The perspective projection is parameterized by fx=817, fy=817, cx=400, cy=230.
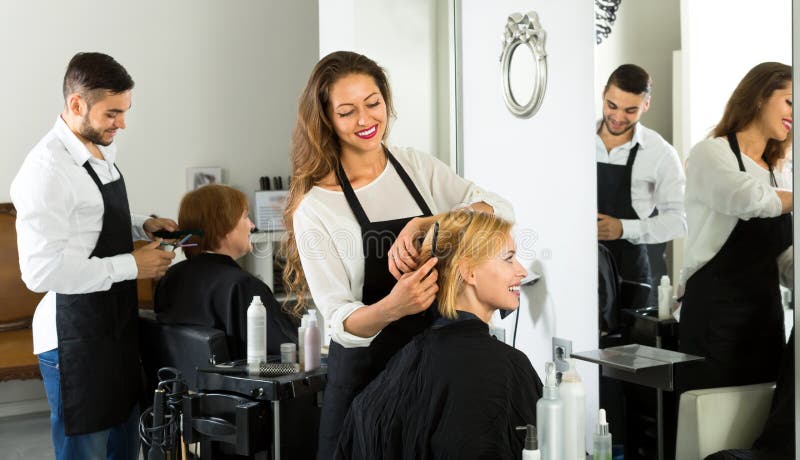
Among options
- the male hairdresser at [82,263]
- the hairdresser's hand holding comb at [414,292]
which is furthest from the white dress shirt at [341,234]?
the male hairdresser at [82,263]

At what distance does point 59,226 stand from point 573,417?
179cm

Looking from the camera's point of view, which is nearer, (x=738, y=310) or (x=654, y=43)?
(x=738, y=310)

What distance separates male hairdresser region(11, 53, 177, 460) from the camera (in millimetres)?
2631

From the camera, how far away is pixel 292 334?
296cm

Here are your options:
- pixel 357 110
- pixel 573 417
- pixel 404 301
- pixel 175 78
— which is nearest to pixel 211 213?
pixel 357 110

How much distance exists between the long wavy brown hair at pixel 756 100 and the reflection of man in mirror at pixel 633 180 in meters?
0.19

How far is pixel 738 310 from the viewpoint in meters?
2.00

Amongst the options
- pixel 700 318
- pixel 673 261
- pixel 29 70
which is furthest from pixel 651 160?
pixel 29 70

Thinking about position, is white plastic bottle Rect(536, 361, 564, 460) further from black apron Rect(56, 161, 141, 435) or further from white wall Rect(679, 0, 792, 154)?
black apron Rect(56, 161, 141, 435)

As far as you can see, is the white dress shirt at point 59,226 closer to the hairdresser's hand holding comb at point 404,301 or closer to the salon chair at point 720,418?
the hairdresser's hand holding comb at point 404,301

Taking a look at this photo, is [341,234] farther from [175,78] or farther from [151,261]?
[175,78]

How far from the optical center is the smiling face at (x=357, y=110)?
6.56 ft

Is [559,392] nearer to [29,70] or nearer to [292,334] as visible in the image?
[292,334]

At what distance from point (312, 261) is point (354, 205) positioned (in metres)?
0.17
